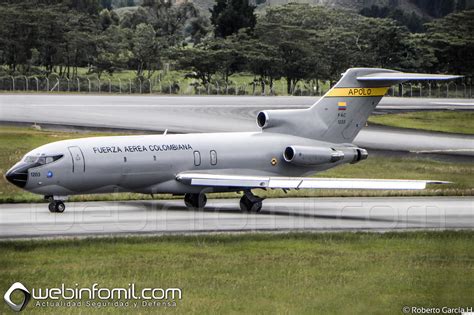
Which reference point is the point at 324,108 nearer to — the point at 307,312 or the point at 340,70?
the point at 340,70

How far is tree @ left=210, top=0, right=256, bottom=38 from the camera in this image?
5166cm

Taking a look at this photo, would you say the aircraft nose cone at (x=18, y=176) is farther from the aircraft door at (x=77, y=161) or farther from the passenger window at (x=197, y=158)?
the passenger window at (x=197, y=158)

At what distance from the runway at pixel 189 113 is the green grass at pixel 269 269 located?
75.2 ft

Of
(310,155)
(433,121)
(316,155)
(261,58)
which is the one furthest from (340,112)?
(261,58)

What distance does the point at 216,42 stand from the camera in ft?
187

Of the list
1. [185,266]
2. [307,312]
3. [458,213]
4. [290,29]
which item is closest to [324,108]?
[458,213]

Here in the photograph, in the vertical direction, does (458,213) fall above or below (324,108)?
below

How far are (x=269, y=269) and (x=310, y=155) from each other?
16317 millimetres

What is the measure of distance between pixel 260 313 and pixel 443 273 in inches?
232

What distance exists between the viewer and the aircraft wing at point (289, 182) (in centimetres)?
3550

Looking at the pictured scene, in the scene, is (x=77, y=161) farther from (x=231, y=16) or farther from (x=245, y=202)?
(x=231, y=16)

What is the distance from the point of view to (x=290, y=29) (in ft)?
186

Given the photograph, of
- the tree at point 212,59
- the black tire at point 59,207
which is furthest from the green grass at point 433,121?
the black tire at point 59,207

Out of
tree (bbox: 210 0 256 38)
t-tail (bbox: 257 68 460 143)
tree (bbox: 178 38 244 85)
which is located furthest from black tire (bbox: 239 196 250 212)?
tree (bbox: 178 38 244 85)
